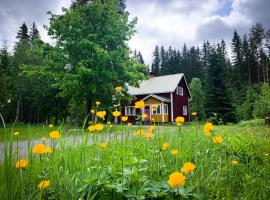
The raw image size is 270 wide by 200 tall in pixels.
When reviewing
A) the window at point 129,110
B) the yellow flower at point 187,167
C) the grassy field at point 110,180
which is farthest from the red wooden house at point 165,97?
the yellow flower at point 187,167

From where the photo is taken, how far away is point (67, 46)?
15.8m

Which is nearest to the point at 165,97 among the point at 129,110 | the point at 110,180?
the point at 129,110

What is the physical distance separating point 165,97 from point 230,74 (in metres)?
23.3

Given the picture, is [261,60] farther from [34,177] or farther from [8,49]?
[34,177]

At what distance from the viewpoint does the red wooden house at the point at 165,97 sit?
91.9 ft

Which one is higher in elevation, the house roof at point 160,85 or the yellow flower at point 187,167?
the house roof at point 160,85

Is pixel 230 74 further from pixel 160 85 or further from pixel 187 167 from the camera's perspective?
pixel 187 167

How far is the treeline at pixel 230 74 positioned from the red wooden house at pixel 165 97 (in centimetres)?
296

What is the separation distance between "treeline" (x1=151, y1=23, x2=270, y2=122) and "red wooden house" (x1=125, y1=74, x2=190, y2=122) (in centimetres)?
296

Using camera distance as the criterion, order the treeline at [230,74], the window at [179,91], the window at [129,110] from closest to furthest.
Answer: the treeline at [230,74], the window at [179,91], the window at [129,110]

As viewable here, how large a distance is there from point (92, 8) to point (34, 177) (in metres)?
15.7

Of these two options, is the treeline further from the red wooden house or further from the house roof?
the house roof

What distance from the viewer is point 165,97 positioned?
94.9 ft

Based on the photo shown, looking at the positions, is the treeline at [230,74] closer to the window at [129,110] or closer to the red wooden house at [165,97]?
the red wooden house at [165,97]
